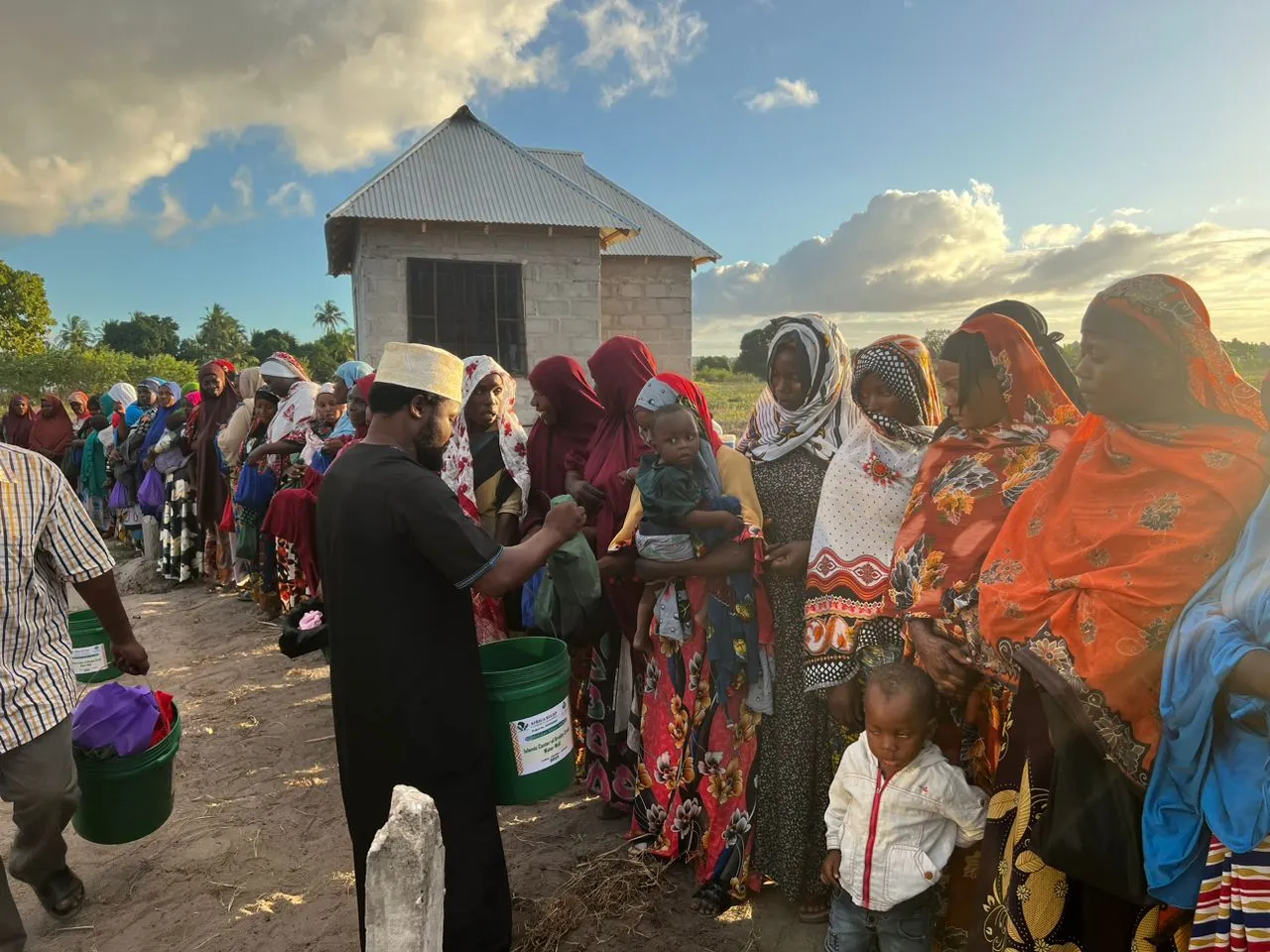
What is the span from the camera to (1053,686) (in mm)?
1706

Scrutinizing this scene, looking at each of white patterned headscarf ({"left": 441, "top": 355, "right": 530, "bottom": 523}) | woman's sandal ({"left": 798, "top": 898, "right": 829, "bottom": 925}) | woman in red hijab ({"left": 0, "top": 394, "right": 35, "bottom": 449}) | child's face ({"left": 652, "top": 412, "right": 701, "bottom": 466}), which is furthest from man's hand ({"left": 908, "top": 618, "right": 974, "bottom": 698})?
woman in red hijab ({"left": 0, "top": 394, "right": 35, "bottom": 449})

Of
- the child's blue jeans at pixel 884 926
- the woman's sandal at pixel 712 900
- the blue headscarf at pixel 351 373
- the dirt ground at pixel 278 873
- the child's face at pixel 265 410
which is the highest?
the blue headscarf at pixel 351 373

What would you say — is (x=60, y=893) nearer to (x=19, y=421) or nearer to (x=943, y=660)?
(x=943, y=660)

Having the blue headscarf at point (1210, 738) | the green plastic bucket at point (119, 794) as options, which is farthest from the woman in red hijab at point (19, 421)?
the blue headscarf at point (1210, 738)

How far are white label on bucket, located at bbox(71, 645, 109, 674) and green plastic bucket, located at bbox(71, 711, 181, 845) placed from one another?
2.15 feet

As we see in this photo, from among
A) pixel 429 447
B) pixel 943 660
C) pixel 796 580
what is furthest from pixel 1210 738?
pixel 429 447

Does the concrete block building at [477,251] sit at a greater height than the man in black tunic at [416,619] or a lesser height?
greater

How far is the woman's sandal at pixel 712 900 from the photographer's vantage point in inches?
115

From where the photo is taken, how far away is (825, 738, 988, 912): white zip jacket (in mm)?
2135

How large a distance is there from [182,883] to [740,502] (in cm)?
310

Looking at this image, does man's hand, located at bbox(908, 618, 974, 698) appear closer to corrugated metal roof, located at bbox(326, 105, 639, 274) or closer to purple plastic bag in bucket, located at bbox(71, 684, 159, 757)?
purple plastic bag in bucket, located at bbox(71, 684, 159, 757)

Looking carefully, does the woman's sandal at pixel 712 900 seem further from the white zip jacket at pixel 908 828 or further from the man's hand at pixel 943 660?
the man's hand at pixel 943 660

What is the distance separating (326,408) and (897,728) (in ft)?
17.2

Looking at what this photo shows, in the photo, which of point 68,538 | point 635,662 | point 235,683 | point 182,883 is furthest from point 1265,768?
point 235,683
